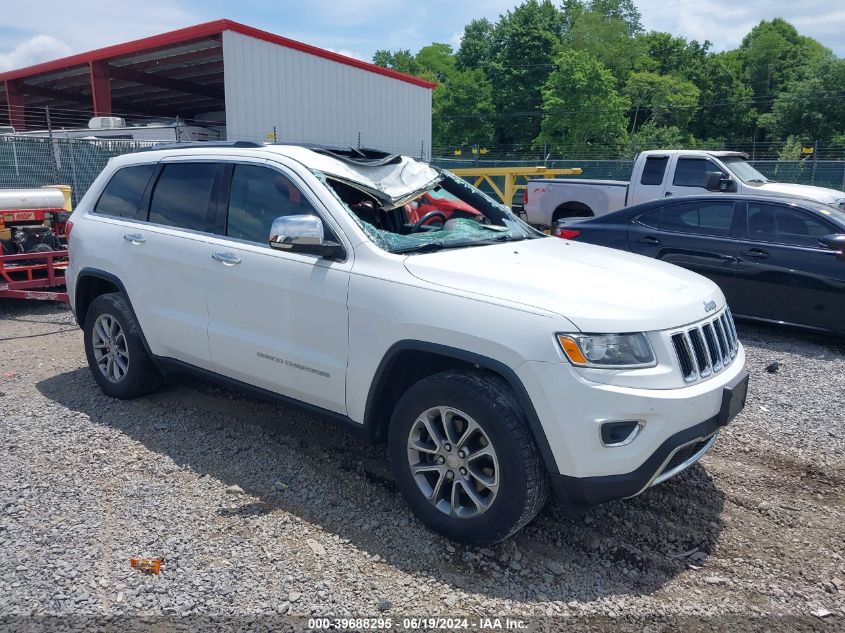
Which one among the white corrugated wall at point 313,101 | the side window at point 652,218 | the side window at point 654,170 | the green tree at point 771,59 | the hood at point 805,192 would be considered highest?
the green tree at point 771,59

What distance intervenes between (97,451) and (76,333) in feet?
11.9

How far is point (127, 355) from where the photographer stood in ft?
16.3

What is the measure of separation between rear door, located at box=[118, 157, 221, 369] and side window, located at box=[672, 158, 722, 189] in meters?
9.80

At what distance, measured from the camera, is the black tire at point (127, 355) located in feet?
16.0

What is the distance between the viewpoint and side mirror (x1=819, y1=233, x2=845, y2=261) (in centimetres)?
643

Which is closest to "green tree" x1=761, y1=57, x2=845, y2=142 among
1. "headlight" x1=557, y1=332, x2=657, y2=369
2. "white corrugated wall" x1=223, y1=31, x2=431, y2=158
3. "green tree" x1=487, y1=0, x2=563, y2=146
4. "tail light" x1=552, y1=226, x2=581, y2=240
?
"green tree" x1=487, y1=0, x2=563, y2=146

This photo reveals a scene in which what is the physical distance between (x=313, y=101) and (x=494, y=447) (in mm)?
18551

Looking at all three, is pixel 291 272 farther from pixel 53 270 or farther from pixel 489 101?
pixel 489 101

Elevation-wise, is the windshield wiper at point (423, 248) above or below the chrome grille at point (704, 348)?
above

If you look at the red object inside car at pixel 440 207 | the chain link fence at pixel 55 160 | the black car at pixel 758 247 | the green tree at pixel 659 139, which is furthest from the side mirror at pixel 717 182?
the green tree at pixel 659 139

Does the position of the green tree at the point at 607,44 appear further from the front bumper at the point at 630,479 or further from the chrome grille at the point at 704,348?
the front bumper at the point at 630,479

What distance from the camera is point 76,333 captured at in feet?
24.4

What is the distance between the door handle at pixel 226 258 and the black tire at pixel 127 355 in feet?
3.57

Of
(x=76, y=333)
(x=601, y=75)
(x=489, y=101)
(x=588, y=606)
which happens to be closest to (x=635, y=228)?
(x=588, y=606)
